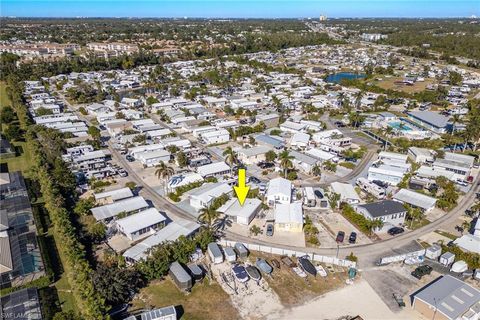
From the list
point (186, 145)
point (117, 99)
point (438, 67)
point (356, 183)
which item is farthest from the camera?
point (438, 67)

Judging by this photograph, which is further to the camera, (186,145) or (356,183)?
(186,145)

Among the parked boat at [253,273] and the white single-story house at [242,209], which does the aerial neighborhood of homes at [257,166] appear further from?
the parked boat at [253,273]

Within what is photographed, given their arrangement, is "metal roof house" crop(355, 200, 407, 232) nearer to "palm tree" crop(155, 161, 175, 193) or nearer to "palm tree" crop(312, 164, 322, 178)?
"palm tree" crop(312, 164, 322, 178)

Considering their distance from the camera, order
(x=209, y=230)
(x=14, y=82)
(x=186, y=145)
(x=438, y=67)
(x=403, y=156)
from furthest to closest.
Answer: (x=438, y=67) < (x=14, y=82) < (x=186, y=145) < (x=403, y=156) < (x=209, y=230)

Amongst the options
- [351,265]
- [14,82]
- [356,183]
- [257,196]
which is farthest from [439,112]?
[14,82]

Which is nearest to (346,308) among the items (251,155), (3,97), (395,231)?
(395,231)

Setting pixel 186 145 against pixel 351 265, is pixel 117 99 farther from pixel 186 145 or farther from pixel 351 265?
pixel 351 265
